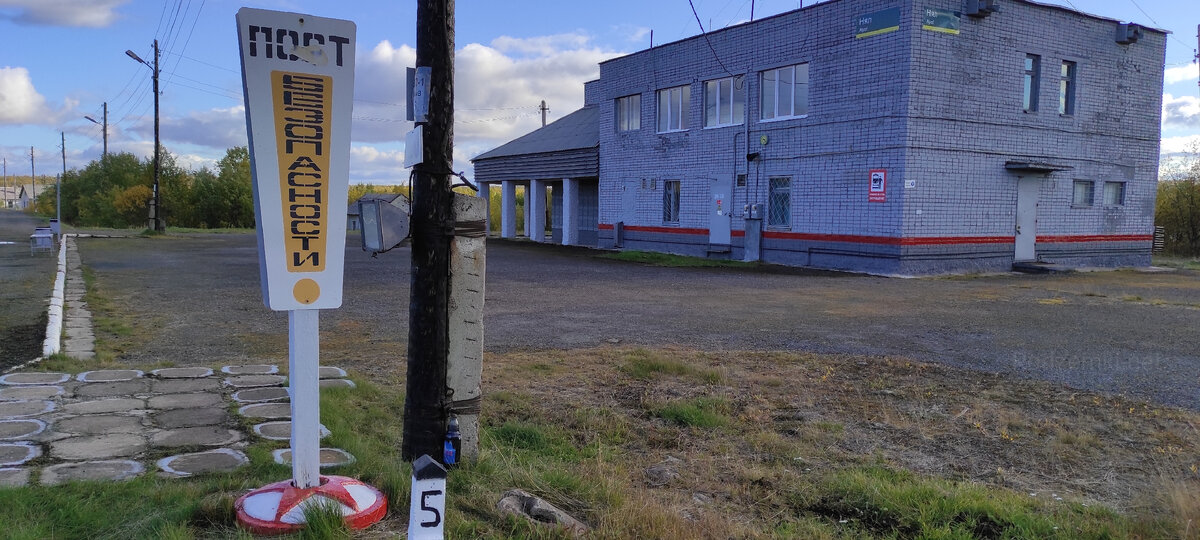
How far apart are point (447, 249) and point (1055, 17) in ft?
68.9

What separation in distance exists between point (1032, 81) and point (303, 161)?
21131 mm

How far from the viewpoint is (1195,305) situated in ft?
42.8

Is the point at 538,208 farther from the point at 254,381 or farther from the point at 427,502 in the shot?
the point at 427,502

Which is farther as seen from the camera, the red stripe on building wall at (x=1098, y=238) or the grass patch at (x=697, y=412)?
the red stripe on building wall at (x=1098, y=238)

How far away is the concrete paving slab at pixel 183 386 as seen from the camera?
20.0 ft

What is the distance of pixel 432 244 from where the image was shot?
4348 millimetres

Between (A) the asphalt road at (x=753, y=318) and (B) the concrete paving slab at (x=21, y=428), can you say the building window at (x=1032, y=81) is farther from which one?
(B) the concrete paving slab at (x=21, y=428)

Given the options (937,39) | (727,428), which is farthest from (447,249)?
(937,39)

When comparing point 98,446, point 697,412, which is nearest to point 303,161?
point 98,446

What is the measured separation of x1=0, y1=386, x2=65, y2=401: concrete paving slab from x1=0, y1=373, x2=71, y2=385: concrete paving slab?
0.58ft

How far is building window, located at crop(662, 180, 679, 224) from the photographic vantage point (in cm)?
2545

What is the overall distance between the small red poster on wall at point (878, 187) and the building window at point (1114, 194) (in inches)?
330

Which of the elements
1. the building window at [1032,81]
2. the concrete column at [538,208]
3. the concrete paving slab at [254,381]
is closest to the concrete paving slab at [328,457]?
the concrete paving slab at [254,381]

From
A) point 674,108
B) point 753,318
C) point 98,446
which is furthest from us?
point 674,108
